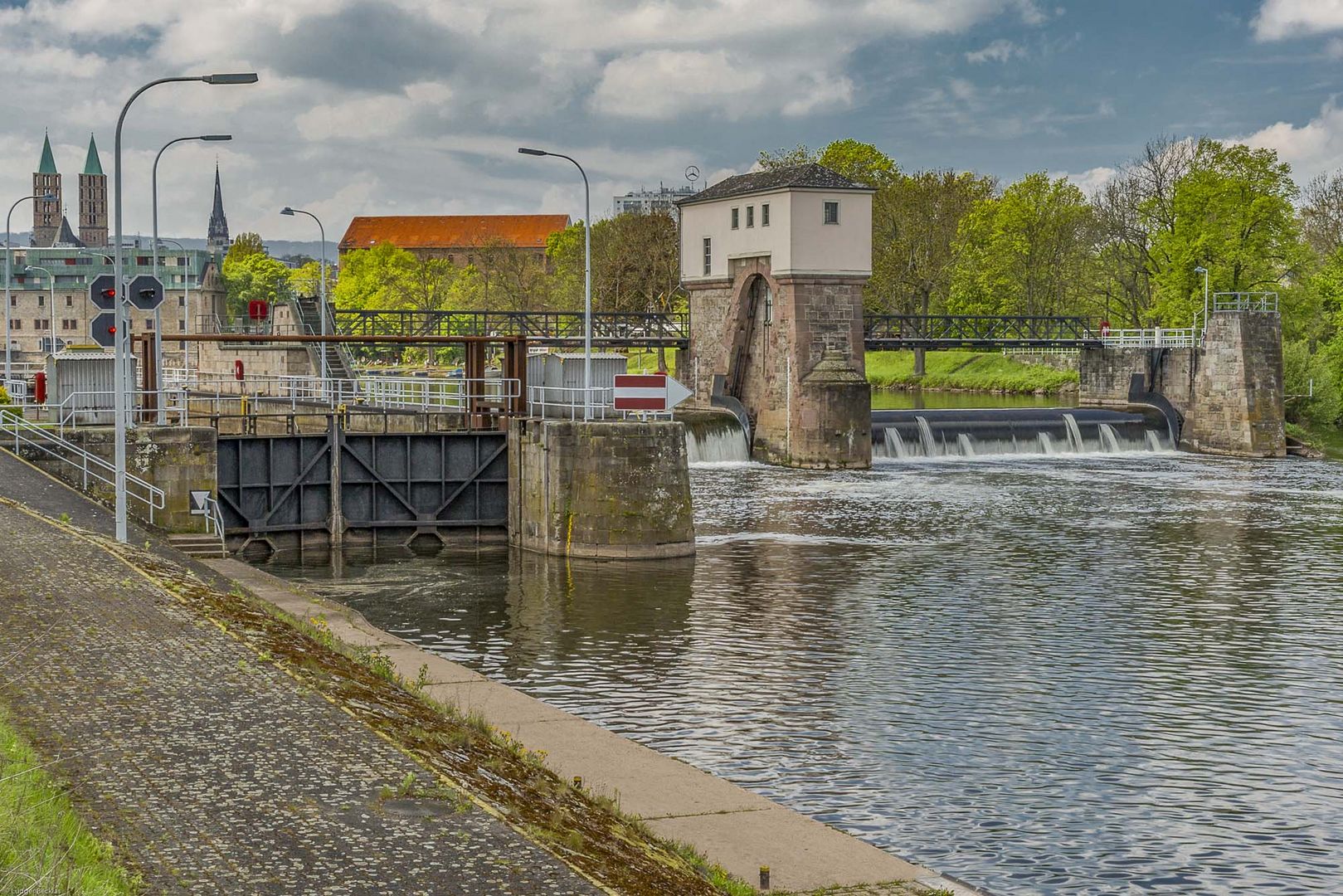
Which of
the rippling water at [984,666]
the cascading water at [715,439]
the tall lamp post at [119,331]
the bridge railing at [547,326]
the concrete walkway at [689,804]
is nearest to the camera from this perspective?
the concrete walkway at [689,804]

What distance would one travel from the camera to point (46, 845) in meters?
9.32

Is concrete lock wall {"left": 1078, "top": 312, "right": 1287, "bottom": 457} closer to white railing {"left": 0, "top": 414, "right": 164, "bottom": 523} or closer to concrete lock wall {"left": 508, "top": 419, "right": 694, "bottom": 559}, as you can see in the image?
concrete lock wall {"left": 508, "top": 419, "right": 694, "bottom": 559}

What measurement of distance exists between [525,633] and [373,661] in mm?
7740

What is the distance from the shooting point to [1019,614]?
90.1 feet

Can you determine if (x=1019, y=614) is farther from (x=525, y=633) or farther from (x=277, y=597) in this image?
(x=277, y=597)

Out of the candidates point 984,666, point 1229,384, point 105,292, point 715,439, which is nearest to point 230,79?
point 105,292

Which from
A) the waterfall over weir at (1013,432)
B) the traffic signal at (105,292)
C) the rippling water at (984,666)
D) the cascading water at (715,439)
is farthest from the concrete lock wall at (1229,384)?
the traffic signal at (105,292)

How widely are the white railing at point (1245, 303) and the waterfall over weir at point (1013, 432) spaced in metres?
6.01

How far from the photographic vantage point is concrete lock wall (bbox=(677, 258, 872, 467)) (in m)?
56.2

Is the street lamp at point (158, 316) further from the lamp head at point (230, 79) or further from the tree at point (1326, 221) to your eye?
the tree at point (1326, 221)

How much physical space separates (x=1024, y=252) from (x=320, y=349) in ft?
163

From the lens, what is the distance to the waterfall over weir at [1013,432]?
59.1m

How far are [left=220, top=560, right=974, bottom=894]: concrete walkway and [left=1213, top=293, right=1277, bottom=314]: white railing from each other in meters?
53.8

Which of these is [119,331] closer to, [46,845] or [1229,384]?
[46,845]
